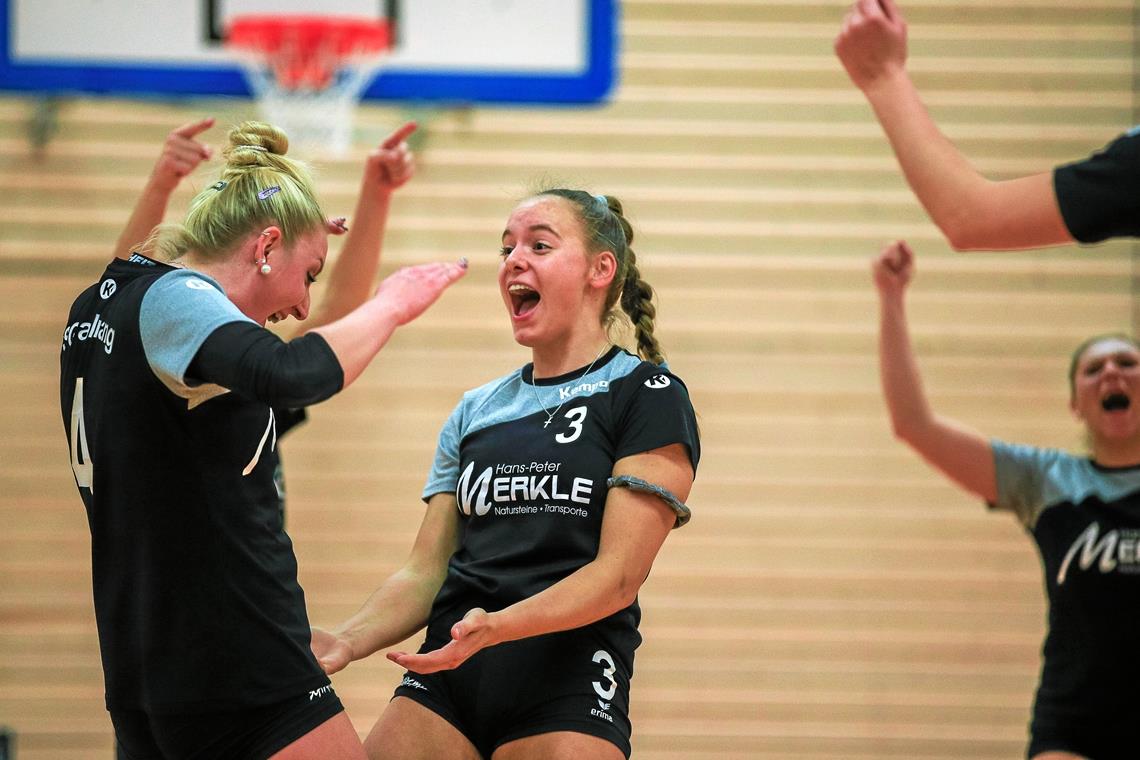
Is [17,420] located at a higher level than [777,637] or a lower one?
higher

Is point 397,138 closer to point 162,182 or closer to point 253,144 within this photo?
point 162,182

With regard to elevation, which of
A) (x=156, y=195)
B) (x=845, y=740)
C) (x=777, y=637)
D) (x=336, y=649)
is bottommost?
(x=845, y=740)

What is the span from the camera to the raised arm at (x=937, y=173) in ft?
7.00

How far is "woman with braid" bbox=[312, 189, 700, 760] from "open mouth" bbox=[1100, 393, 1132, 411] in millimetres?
2039

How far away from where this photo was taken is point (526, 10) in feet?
18.6

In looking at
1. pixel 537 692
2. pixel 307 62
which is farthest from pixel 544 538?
pixel 307 62

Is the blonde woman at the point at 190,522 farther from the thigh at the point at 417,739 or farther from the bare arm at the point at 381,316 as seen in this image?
the thigh at the point at 417,739

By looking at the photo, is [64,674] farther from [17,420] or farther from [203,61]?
[203,61]

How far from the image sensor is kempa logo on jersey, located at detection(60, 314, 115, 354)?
238 cm

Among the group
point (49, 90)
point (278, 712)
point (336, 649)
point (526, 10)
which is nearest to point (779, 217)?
point (526, 10)

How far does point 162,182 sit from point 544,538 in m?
1.66

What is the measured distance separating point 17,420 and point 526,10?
3.09m

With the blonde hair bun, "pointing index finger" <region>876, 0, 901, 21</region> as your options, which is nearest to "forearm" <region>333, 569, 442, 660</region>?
the blonde hair bun

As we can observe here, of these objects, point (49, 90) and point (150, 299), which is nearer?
point (150, 299)
